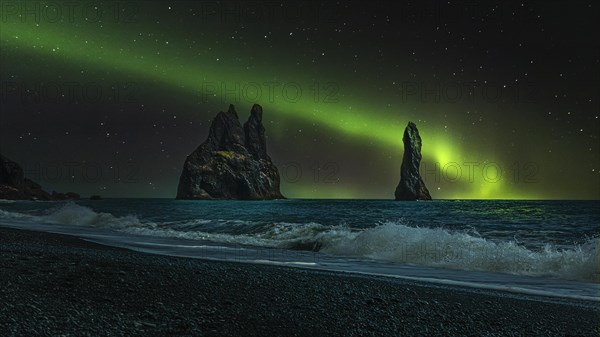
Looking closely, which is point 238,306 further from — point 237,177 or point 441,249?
point 237,177

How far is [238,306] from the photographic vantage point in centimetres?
476

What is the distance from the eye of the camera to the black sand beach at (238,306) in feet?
12.9

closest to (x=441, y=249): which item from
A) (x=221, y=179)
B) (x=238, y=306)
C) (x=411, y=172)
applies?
(x=238, y=306)

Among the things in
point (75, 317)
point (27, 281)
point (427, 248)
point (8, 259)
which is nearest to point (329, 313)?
point (75, 317)

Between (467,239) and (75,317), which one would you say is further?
(467,239)

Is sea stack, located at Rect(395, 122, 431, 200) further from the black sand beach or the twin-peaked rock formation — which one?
the black sand beach

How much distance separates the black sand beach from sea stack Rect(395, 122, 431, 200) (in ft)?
528

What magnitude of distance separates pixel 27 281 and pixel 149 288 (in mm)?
1391

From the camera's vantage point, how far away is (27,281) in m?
5.05

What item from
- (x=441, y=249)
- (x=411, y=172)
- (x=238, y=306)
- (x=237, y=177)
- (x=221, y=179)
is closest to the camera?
(x=238, y=306)

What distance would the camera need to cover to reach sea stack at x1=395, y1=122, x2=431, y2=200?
163375 mm

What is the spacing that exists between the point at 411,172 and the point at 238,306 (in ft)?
556

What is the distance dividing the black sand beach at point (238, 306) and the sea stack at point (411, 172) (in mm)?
160995

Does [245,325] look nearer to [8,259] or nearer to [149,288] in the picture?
[149,288]
